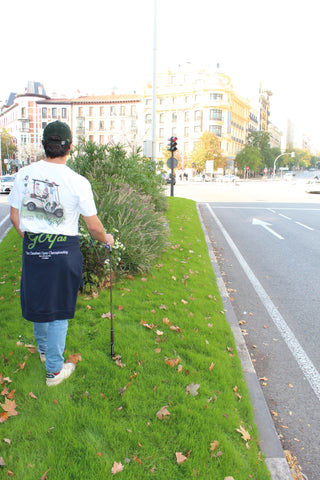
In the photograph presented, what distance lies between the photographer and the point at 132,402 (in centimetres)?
311

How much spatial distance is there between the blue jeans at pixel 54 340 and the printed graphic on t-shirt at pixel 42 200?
85 centimetres

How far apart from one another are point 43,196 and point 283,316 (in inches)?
165

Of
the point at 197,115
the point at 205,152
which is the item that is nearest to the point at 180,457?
the point at 205,152

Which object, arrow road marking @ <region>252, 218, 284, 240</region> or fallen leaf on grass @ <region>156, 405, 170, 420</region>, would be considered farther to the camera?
arrow road marking @ <region>252, 218, 284, 240</region>

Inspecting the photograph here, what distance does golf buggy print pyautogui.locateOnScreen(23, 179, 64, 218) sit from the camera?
2845mm

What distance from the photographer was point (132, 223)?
21.8 feet

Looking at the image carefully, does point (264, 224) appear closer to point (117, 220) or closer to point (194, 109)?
point (117, 220)

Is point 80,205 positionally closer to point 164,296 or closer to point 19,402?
point 19,402

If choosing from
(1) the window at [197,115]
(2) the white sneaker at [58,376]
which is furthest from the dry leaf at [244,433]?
(1) the window at [197,115]

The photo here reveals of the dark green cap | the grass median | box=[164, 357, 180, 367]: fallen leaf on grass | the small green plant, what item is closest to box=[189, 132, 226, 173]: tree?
the small green plant

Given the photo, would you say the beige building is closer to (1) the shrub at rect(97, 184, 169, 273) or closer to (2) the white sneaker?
(1) the shrub at rect(97, 184, 169, 273)

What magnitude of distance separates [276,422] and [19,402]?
2.13 meters

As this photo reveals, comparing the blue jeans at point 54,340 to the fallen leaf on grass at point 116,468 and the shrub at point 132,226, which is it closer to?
the fallen leaf on grass at point 116,468

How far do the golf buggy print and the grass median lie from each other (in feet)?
4.93
